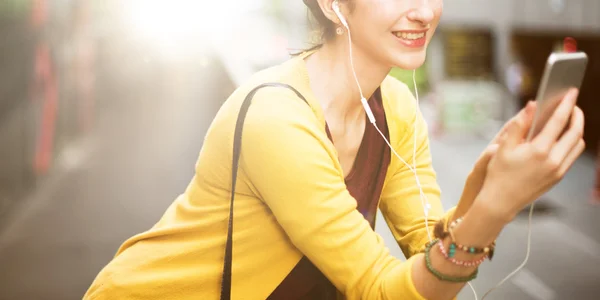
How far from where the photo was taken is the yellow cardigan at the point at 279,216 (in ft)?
2.45

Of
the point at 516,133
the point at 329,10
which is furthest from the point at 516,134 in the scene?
the point at 329,10

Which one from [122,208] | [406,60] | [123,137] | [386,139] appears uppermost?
[406,60]

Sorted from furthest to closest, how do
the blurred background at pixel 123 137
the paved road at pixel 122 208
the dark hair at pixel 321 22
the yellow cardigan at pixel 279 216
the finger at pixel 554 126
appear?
the paved road at pixel 122 208 < the blurred background at pixel 123 137 < the dark hair at pixel 321 22 < the yellow cardigan at pixel 279 216 < the finger at pixel 554 126

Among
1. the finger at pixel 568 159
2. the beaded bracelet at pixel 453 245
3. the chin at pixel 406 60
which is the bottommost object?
the beaded bracelet at pixel 453 245

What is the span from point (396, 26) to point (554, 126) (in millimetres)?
249

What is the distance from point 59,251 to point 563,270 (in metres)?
1.96

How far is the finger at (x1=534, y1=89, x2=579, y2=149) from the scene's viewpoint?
629 millimetres

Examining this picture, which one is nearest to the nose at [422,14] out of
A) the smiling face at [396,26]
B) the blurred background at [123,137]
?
the smiling face at [396,26]

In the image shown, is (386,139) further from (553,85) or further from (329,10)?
(553,85)

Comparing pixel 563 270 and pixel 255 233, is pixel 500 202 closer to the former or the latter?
pixel 255 233

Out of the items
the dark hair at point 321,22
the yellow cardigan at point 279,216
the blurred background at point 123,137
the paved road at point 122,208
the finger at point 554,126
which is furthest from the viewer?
the paved road at point 122,208

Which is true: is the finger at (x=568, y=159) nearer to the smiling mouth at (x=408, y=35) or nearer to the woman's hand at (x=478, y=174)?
the woman's hand at (x=478, y=174)

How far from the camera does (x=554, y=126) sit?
632 mm

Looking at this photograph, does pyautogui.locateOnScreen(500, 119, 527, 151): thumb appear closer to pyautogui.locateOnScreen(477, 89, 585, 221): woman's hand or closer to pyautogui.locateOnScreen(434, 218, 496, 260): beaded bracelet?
pyautogui.locateOnScreen(477, 89, 585, 221): woman's hand
